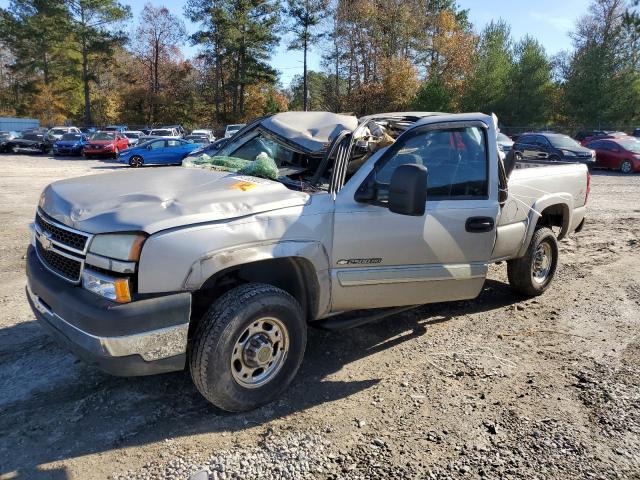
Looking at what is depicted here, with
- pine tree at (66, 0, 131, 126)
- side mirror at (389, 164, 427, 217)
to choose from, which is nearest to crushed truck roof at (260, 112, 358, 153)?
side mirror at (389, 164, 427, 217)

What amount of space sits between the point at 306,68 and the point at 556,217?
49017 mm

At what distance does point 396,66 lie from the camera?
A: 47.8m

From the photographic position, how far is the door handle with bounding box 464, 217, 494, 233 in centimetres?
414

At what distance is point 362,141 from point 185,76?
2384 inches

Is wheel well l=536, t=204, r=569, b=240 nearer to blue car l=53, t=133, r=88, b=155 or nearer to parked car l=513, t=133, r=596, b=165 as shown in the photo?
parked car l=513, t=133, r=596, b=165

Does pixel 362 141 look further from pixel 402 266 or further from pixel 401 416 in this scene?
pixel 401 416

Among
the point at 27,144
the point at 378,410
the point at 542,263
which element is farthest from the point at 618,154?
the point at 27,144

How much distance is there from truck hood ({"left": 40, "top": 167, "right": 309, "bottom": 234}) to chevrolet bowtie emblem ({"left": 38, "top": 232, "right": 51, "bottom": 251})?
145 millimetres

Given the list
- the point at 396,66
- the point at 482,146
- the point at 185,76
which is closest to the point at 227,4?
the point at 185,76

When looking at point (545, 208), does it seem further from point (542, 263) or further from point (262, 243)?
point (262, 243)

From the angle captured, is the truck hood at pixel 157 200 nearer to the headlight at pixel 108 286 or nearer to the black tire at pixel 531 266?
the headlight at pixel 108 286

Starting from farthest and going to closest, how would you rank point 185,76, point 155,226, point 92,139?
point 185,76, point 92,139, point 155,226

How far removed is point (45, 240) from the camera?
3.38 metres

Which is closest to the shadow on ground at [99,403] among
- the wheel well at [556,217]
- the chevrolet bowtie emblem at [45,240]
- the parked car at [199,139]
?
the chevrolet bowtie emblem at [45,240]
